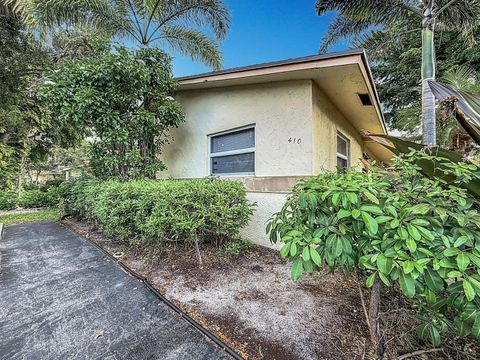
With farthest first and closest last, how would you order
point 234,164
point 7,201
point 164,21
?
point 7,201 < point 164,21 < point 234,164

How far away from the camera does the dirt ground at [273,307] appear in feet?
6.96

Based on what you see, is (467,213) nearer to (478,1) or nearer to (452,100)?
(452,100)

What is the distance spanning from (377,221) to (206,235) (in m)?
3.24

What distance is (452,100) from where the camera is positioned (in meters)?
1.52

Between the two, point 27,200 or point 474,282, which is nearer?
point 474,282

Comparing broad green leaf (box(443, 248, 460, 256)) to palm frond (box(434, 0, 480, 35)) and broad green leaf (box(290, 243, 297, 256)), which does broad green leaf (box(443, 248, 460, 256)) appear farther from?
palm frond (box(434, 0, 480, 35))

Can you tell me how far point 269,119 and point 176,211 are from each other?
9.32 feet

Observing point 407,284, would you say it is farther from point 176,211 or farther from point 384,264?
point 176,211

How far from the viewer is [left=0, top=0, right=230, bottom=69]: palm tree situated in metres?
6.64

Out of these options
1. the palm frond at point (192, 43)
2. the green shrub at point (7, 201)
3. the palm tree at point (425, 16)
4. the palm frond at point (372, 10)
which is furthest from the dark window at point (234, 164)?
the green shrub at point (7, 201)

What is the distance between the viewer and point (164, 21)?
7676 mm

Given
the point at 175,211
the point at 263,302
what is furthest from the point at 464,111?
the point at 175,211

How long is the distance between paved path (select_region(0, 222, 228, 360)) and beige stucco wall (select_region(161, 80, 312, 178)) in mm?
3251

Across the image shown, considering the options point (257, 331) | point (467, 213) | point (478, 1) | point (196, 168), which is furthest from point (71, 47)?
point (478, 1)
